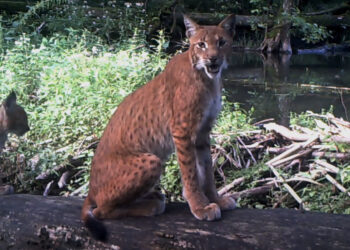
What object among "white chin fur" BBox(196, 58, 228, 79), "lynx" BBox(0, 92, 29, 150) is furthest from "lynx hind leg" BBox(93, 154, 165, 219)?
"lynx" BBox(0, 92, 29, 150)

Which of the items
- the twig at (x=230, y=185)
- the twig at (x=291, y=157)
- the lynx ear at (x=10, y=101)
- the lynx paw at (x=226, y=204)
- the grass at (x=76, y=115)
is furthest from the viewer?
the lynx ear at (x=10, y=101)

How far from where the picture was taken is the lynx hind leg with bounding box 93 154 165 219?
3.50 meters

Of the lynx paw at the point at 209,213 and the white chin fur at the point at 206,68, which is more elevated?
the white chin fur at the point at 206,68

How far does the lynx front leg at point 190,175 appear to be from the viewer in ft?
12.0

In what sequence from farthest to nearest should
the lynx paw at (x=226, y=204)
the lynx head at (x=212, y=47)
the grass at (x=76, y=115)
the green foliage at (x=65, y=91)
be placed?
the green foliage at (x=65, y=91) → the grass at (x=76, y=115) → the lynx paw at (x=226, y=204) → the lynx head at (x=212, y=47)

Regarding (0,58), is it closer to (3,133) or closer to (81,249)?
(3,133)

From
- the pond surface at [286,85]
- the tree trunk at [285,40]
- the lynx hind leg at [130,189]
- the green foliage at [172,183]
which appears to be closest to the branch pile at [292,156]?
the green foliage at [172,183]

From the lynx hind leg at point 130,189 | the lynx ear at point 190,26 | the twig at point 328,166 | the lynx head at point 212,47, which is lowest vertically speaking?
the twig at point 328,166

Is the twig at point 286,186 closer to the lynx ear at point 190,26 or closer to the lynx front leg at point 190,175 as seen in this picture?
the lynx front leg at point 190,175

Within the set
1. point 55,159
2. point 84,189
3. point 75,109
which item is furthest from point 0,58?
point 84,189

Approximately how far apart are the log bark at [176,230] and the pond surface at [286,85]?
4.18m

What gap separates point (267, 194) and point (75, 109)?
247 centimetres

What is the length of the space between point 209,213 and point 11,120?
2.97 m

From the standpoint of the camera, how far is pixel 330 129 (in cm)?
543
